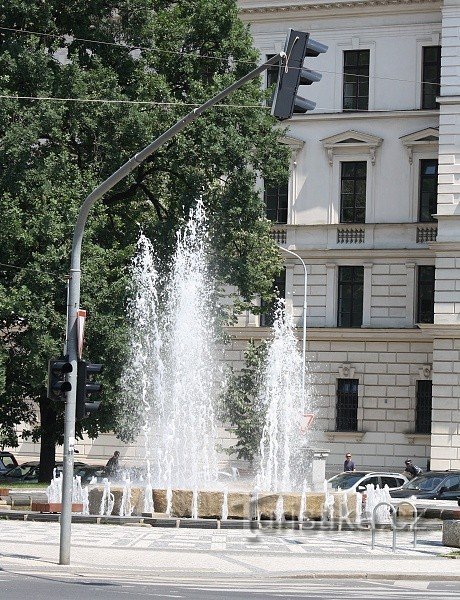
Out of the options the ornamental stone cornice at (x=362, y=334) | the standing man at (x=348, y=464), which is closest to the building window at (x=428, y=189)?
the ornamental stone cornice at (x=362, y=334)

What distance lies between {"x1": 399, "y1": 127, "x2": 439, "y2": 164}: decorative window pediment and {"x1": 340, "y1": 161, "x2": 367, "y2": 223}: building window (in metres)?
1.79

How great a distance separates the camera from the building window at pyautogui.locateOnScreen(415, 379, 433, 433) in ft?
166

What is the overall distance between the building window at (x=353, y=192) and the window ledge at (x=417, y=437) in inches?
313

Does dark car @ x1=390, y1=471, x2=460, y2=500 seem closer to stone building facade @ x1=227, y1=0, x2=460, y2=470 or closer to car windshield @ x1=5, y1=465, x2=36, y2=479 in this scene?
stone building facade @ x1=227, y1=0, x2=460, y2=470

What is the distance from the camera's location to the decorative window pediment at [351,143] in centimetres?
5225

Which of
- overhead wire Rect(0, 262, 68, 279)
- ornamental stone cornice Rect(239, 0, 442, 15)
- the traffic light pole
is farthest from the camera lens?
ornamental stone cornice Rect(239, 0, 442, 15)

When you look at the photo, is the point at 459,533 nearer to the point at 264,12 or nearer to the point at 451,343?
the point at 451,343

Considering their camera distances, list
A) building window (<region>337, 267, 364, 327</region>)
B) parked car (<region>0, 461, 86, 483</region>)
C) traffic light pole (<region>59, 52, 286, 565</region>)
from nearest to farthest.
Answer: traffic light pole (<region>59, 52, 286, 565</region>), parked car (<region>0, 461, 86, 483</region>), building window (<region>337, 267, 364, 327</region>)

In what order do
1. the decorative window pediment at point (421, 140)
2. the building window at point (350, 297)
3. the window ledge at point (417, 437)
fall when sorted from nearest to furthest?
the window ledge at point (417, 437), the decorative window pediment at point (421, 140), the building window at point (350, 297)

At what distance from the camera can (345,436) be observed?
168 feet

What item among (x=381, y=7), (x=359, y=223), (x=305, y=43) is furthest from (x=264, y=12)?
(x=305, y=43)

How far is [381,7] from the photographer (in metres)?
51.9

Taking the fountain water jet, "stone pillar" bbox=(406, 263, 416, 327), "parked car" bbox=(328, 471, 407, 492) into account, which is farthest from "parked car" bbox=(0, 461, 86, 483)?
"parked car" bbox=(328, 471, 407, 492)

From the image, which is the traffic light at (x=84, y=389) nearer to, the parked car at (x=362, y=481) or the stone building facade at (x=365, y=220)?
the parked car at (x=362, y=481)
